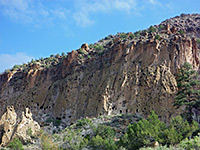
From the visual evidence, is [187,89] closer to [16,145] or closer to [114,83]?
[114,83]

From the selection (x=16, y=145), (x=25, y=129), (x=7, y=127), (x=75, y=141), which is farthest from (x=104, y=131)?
(x=7, y=127)

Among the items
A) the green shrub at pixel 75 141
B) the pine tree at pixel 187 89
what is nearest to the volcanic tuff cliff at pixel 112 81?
the pine tree at pixel 187 89

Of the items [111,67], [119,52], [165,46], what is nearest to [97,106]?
[111,67]

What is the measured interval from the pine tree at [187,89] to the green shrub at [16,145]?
19.9 m

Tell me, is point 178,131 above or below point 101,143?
above

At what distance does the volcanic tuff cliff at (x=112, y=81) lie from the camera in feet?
130

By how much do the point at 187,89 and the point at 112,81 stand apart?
12.9m

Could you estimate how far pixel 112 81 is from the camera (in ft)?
146

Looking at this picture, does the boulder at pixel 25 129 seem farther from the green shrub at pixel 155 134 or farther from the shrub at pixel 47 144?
the green shrub at pixel 155 134

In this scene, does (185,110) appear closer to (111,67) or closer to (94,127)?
(94,127)

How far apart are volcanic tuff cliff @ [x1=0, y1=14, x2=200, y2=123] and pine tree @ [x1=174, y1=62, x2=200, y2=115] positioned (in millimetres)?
1315

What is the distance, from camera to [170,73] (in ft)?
132

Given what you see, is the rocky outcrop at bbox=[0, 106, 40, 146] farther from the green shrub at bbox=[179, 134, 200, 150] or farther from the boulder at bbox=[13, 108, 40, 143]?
the green shrub at bbox=[179, 134, 200, 150]

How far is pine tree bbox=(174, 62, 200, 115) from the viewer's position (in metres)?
34.3
